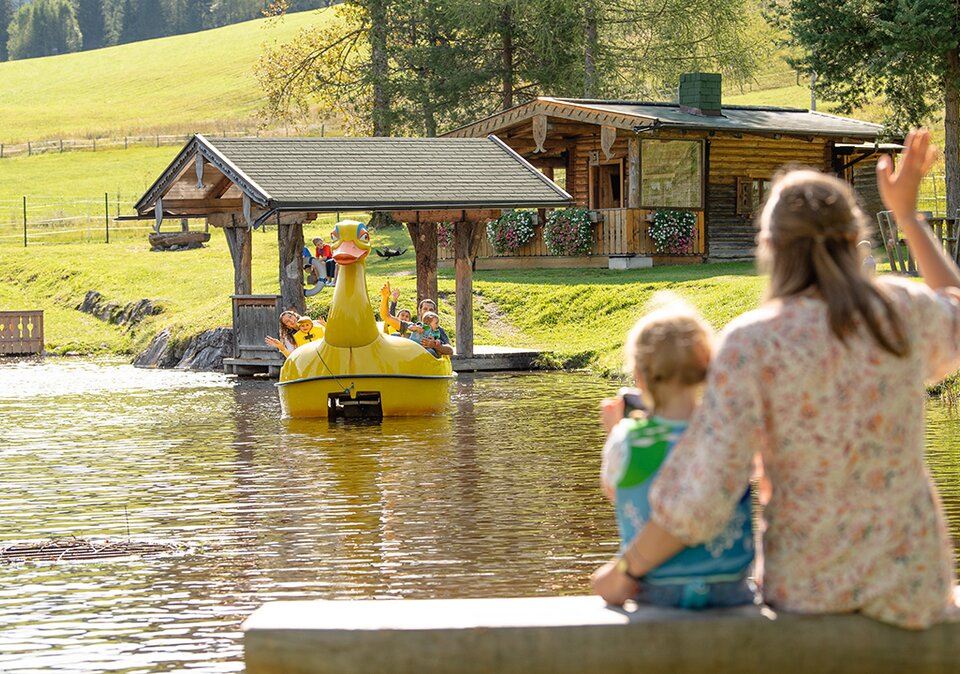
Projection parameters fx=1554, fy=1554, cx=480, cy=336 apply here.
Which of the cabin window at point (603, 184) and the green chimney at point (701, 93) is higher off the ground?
the green chimney at point (701, 93)

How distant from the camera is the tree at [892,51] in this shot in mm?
30312

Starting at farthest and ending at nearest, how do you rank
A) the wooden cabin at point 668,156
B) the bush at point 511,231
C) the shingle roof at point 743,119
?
the bush at point 511,231 < the wooden cabin at point 668,156 < the shingle roof at point 743,119

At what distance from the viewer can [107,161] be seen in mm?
83188

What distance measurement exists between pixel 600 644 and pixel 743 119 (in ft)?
117

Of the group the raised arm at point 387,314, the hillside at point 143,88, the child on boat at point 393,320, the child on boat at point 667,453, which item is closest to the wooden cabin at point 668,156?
the child on boat at point 393,320

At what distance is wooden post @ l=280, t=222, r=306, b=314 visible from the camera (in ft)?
83.5

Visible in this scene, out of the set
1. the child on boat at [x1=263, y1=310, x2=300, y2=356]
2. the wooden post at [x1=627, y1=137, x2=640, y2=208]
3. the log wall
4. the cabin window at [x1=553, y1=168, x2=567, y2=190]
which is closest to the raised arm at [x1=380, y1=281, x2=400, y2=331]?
the child on boat at [x1=263, y1=310, x2=300, y2=356]

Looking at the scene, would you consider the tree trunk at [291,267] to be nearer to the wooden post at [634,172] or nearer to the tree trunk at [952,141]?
the wooden post at [634,172]

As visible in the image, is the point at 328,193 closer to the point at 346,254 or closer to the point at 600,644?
the point at 346,254

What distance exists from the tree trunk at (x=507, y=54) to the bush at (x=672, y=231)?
12.6 metres

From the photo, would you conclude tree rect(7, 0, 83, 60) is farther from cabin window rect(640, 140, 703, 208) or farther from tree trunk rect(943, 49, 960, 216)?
tree trunk rect(943, 49, 960, 216)

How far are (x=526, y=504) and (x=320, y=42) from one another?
43.5 m

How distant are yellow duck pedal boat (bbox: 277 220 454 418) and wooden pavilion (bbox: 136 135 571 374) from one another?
490cm

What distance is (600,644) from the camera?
4852mm
